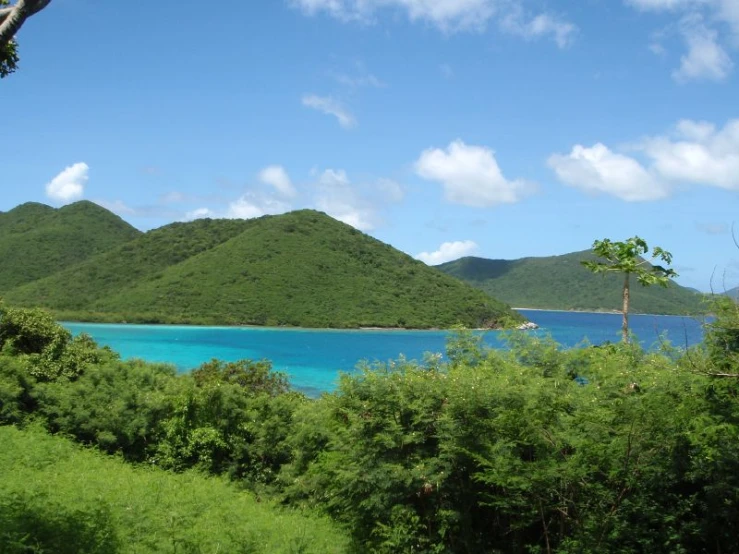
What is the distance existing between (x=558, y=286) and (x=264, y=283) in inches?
3994

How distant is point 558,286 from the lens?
159250mm

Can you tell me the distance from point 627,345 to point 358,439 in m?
4.74

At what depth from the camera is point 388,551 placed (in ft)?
26.7

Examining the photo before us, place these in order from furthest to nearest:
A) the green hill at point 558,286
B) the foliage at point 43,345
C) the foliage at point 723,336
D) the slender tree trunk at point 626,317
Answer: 1. the green hill at point 558,286
2. the foliage at point 43,345
3. the slender tree trunk at point 626,317
4. the foliage at point 723,336

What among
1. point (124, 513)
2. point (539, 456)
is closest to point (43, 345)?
point (124, 513)

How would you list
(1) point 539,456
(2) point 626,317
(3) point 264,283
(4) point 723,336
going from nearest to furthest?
1. (4) point 723,336
2. (1) point 539,456
3. (2) point 626,317
4. (3) point 264,283

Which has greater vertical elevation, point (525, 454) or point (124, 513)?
point (525, 454)

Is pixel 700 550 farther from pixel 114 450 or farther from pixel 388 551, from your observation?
pixel 114 450

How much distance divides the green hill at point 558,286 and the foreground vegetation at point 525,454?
119 metres

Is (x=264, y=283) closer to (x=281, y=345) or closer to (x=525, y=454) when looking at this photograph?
(x=281, y=345)

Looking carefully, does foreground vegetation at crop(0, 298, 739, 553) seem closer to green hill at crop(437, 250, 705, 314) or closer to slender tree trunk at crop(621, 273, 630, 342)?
slender tree trunk at crop(621, 273, 630, 342)

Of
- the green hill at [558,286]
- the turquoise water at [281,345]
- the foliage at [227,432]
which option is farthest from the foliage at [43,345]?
the green hill at [558,286]

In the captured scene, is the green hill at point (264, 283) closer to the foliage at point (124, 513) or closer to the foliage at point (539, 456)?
the foliage at point (124, 513)

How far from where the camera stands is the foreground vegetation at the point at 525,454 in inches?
250
